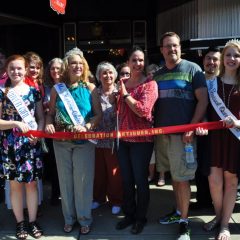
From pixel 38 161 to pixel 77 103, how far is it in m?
0.74

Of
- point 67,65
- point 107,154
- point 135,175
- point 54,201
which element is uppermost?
point 67,65

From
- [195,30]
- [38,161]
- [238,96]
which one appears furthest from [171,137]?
[195,30]

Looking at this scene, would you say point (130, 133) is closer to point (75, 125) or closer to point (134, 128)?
point (134, 128)

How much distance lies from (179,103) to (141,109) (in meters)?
0.38

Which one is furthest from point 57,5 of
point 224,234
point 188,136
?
point 224,234

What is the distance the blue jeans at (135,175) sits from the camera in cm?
438

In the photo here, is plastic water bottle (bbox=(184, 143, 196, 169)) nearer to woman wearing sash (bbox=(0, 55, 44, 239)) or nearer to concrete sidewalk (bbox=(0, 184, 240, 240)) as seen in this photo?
concrete sidewalk (bbox=(0, 184, 240, 240))

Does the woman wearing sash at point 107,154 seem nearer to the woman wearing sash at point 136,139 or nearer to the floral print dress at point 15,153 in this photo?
the woman wearing sash at point 136,139

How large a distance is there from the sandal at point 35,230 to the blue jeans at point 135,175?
Result: 3.08ft

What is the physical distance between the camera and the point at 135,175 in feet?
14.5

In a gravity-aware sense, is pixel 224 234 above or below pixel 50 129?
below

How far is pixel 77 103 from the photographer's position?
4355mm

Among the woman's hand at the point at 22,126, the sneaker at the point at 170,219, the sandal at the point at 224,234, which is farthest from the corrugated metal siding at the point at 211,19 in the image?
the woman's hand at the point at 22,126

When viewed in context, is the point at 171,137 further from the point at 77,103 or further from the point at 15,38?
the point at 15,38
